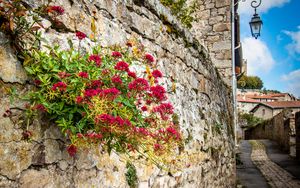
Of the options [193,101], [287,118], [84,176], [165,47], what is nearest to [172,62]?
[165,47]

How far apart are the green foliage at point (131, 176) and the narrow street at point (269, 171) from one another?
5.69 metres

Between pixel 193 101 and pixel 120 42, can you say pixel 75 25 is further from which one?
pixel 193 101

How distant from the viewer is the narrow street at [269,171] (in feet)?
26.1

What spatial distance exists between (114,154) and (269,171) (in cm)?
920

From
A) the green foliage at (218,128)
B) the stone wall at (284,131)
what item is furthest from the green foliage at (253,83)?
the green foliage at (218,128)

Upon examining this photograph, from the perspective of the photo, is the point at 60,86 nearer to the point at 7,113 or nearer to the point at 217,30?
the point at 7,113

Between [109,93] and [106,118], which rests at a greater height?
[109,93]

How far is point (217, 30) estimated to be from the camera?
313 inches

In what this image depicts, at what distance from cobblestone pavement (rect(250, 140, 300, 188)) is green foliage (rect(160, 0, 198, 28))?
4697 millimetres

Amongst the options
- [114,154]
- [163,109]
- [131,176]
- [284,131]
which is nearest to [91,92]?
Answer: [163,109]

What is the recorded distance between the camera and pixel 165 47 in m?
3.17

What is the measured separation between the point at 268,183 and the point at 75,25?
764 cm

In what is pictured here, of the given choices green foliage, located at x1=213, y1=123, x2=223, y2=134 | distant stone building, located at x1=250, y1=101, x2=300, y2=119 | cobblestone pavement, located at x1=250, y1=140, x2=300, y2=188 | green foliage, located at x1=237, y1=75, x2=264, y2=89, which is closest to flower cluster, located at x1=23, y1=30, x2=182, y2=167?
green foliage, located at x1=213, y1=123, x2=223, y2=134

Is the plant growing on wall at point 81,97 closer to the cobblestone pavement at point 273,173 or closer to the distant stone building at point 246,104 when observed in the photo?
the cobblestone pavement at point 273,173
